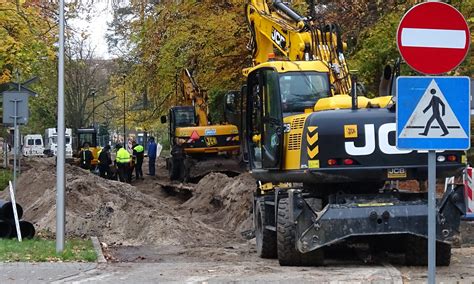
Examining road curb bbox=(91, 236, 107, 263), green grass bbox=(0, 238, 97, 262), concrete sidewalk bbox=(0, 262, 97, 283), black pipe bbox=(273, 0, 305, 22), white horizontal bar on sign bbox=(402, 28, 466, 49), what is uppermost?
black pipe bbox=(273, 0, 305, 22)

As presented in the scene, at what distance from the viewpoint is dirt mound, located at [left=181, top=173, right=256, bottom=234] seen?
2069cm

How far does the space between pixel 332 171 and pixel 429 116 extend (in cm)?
483

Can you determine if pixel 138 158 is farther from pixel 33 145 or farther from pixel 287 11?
pixel 33 145

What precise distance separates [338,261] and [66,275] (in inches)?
169

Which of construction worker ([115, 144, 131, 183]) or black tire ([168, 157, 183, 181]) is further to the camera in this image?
construction worker ([115, 144, 131, 183])

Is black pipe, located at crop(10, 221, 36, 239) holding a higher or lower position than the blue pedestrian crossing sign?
lower

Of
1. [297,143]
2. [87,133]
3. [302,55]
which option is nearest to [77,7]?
[302,55]

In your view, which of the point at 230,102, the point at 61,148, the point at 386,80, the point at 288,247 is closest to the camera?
the point at 288,247

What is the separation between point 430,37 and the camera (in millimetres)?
7168

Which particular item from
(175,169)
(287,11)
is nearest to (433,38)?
(287,11)

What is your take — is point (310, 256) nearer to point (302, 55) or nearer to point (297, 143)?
point (297, 143)

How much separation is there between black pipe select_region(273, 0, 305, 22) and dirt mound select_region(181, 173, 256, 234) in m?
5.15

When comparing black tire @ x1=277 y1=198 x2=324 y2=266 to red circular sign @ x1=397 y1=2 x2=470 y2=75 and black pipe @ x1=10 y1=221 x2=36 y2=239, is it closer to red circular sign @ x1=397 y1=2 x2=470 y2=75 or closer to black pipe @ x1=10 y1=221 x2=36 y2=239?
red circular sign @ x1=397 y1=2 x2=470 y2=75

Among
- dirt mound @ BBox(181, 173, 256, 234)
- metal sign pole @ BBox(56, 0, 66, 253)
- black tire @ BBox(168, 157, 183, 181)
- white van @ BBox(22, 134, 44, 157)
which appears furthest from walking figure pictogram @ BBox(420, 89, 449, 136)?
white van @ BBox(22, 134, 44, 157)
